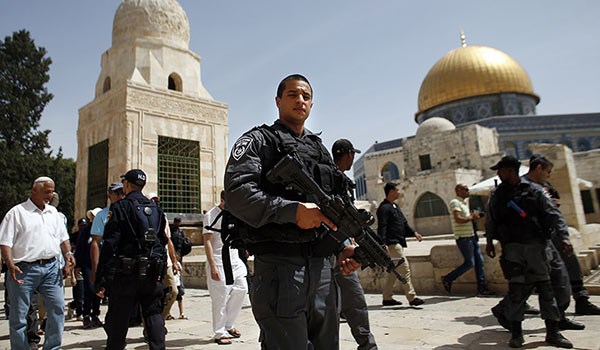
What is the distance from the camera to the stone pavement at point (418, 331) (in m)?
3.58

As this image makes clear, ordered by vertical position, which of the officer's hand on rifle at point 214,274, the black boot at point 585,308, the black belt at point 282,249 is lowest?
the black boot at point 585,308

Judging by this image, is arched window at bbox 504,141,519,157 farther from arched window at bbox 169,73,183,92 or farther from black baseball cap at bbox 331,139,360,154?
black baseball cap at bbox 331,139,360,154

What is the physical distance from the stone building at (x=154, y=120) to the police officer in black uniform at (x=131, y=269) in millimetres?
10827

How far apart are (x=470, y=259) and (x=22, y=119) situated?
2609cm

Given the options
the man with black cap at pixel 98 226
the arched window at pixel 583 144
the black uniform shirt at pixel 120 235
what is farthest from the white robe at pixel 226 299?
the arched window at pixel 583 144

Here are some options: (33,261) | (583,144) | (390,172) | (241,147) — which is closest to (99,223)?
(33,261)

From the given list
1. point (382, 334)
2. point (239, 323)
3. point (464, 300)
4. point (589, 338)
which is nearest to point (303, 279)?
point (382, 334)

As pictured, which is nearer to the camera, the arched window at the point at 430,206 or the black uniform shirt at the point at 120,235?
the black uniform shirt at the point at 120,235

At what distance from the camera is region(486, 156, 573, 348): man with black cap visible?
11.2ft

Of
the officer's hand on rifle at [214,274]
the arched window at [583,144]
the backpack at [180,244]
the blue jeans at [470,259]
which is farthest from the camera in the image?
the arched window at [583,144]

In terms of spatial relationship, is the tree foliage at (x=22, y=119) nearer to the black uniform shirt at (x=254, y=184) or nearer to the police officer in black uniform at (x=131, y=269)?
the police officer in black uniform at (x=131, y=269)

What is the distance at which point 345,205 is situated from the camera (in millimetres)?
1920

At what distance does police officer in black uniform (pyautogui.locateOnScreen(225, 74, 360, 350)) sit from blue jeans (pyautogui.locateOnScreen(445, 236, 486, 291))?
410 cm

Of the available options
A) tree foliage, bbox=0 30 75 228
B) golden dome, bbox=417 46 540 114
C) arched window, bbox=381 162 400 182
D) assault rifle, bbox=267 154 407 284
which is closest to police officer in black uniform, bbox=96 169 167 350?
assault rifle, bbox=267 154 407 284
